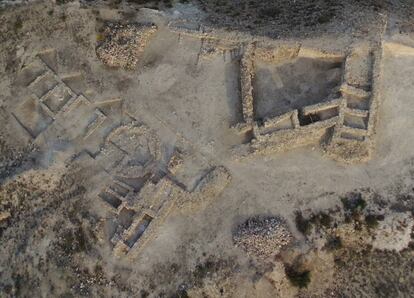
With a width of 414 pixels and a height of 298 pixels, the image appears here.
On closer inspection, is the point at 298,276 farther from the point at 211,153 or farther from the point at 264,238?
the point at 211,153

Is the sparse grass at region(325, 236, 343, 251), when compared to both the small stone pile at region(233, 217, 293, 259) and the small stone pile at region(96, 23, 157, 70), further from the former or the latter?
the small stone pile at region(96, 23, 157, 70)

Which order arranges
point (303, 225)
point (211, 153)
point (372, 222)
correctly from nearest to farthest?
point (372, 222) < point (303, 225) < point (211, 153)

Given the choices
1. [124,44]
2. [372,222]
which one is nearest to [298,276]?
[372,222]

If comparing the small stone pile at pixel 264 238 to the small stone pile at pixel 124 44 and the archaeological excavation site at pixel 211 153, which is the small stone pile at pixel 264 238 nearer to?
the archaeological excavation site at pixel 211 153

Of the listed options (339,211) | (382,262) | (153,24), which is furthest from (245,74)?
(382,262)

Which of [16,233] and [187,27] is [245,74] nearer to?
[187,27]

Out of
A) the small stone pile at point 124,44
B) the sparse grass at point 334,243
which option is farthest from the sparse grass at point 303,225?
the small stone pile at point 124,44
